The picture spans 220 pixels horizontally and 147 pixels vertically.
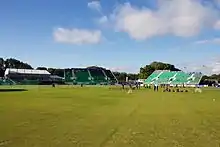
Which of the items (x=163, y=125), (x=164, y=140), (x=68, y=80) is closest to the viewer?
(x=164, y=140)

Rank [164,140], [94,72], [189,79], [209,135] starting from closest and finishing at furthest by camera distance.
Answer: [164,140] < [209,135] < [189,79] < [94,72]

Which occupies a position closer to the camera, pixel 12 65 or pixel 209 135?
pixel 209 135

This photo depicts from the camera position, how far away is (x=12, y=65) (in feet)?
630

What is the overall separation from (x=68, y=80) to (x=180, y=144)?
136822 millimetres

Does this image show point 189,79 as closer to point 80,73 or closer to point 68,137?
point 80,73

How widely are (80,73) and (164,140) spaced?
141 m

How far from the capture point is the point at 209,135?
13.6m

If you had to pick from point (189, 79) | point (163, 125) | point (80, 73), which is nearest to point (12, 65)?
point (80, 73)

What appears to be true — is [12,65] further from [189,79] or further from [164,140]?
[164,140]

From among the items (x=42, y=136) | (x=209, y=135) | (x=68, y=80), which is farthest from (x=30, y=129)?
(x=68, y=80)

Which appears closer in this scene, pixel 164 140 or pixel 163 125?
pixel 164 140

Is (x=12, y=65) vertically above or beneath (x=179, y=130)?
above

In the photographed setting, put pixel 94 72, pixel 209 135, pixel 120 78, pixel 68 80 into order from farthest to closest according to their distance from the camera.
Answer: pixel 120 78
pixel 94 72
pixel 68 80
pixel 209 135

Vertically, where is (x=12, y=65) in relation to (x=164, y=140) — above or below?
above
